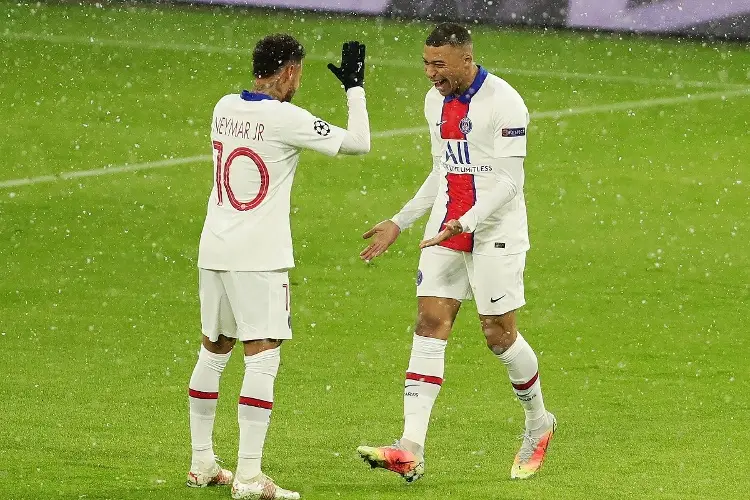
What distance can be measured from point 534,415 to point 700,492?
3.14 feet

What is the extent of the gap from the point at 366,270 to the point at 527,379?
5.26 meters

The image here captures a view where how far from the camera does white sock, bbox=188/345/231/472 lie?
783 centimetres

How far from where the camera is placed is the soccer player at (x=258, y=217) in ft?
24.7

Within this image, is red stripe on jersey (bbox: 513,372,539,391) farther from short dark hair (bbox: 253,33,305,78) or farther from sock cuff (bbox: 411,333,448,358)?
short dark hair (bbox: 253,33,305,78)

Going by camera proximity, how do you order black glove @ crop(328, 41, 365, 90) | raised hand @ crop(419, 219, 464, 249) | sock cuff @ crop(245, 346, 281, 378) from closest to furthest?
1. sock cuff @ crop(245, 346, 281, 378)
2. raised hand @ crop(419, 219, 464, 249)
3. black glove @ crop(328, 41, 365, 90)

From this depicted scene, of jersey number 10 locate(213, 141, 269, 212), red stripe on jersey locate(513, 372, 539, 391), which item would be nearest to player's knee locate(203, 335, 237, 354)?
jersey number 10 locate(213, 141, 269, 212)

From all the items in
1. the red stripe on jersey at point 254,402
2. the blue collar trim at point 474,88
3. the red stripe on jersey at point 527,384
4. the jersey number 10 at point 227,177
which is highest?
the blue collar trim at point 474,88

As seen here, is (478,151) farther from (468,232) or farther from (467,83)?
(468,232)

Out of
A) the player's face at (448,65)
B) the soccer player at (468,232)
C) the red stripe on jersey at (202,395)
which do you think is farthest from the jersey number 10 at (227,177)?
the player's face at (448,65)

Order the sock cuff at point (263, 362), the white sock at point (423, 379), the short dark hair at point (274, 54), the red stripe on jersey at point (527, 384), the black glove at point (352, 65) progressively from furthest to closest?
1. the red stripe on jersey at point (527, 384)
2. the white sock at point (423, 379)
3. the black glove at point (352, 65)
4. the sock cuff at point (263, 362)
5. the short dark hair at point (274, 54)

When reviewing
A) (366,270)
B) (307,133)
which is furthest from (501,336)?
(366,270)

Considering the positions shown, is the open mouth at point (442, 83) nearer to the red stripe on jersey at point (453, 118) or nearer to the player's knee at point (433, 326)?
the red stripe on jersey at point (453, 118)

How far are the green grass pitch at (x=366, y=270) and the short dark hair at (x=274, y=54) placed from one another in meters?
2.00

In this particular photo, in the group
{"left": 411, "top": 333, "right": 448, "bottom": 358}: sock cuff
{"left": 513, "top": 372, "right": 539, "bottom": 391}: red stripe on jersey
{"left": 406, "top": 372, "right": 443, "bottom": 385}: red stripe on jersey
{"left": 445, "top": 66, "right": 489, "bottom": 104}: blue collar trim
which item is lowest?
{"left": 513, "top": 372, "right": 539, "bottom": 391}: red stripe on jersey
